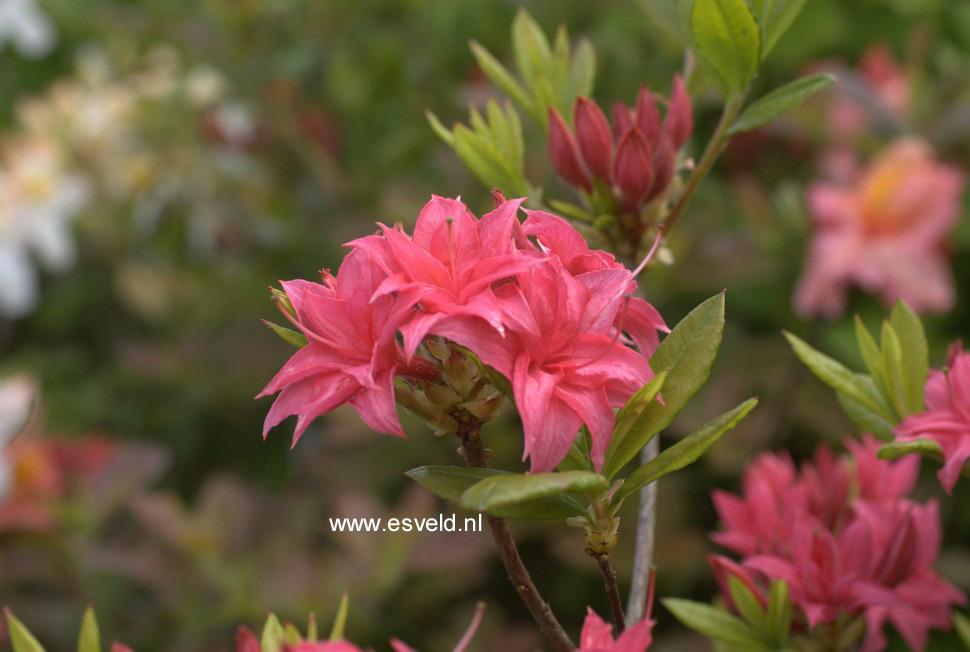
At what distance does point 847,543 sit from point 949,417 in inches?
4.6

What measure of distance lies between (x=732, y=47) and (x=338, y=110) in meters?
1.34

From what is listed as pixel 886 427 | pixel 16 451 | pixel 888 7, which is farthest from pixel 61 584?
pixel 888 7

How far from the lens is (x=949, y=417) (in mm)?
592

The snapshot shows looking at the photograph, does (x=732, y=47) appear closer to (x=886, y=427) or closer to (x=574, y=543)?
(x=886, y=427)

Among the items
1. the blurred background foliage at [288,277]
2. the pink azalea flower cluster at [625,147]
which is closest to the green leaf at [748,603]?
the pink azalea flower cluster at [625,147]

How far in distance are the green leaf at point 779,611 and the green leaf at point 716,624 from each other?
0.04ft

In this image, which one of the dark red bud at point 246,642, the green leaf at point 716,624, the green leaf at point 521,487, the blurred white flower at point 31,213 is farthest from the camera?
the blurred white flower at point 31,213


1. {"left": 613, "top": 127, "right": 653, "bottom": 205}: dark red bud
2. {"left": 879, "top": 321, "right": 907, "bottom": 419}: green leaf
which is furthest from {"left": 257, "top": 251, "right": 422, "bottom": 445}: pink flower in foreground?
{"left": 879, "top": 321, "right": 907, "bottom": 419}: green leaf

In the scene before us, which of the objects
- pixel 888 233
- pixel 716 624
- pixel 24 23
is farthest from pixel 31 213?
pixel 716 624

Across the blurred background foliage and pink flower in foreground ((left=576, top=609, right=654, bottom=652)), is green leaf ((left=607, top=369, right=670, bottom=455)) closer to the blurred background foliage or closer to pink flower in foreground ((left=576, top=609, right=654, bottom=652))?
pink flower in foreground ((left=576, top=609, right=654, bottom=652))

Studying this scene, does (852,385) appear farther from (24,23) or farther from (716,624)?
(24,23)

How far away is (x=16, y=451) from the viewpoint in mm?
1327

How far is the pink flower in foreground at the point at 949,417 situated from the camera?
0.57 meters

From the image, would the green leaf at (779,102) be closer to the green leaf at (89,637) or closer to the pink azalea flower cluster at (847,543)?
the pink azalea flower cluster at (847,543)
